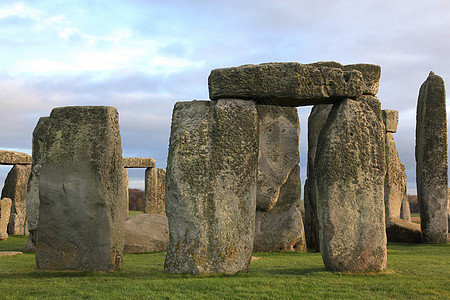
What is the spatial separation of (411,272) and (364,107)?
2467 mm

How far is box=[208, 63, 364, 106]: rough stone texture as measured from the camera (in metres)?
7.08

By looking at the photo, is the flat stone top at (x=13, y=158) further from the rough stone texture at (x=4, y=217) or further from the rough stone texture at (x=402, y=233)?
the rough stone texture at (x=402, y=233)

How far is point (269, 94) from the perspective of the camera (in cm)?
709

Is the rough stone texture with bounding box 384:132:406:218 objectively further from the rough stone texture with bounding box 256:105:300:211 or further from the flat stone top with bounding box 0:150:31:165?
the flat stone top with bounding box 0:150:31:165

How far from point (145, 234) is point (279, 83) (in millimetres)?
5298

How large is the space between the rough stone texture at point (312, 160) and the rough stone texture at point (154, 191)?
1278cm

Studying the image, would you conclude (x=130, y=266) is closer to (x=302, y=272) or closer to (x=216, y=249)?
(x=216, y=249)

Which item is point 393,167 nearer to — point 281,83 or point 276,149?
point 276,149

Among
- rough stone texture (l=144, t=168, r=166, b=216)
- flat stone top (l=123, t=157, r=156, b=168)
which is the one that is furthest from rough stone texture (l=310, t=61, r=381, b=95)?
rough stone texture (l=144, t=168, r=166, b=216)

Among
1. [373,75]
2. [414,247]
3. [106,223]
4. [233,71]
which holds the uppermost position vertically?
[373,75]

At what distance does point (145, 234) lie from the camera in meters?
11.0

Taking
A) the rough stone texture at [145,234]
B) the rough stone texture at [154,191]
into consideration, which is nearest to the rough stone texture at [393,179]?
the rough stone texture at [145,234]

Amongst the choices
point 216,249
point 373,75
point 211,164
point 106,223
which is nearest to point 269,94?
point 211,164

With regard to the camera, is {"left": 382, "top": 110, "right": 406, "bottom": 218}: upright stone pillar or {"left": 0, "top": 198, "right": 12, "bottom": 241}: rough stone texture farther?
{"left": 382, "top": 110, "right": 406, "bottom": 218}: upright stone pillar
